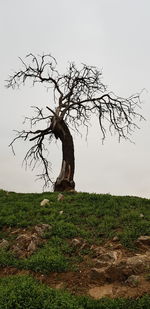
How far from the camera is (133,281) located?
9.54 meters

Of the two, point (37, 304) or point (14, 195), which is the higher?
point (14, 195)

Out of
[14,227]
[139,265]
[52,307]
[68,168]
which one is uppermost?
[68,168]

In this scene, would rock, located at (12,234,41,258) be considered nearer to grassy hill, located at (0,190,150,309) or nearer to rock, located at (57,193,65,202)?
grassy hill, located at (0,190,150,309)

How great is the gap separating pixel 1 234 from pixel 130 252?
469 cm

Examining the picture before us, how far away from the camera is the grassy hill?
882 cm


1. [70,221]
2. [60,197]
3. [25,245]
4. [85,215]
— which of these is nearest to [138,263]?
[25,245]

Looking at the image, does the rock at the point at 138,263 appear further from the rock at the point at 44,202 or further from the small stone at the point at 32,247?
the rock at the point at 44,202

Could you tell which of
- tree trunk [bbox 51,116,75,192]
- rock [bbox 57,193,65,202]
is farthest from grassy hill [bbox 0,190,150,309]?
tree trunk [bbox 51,116,75,192]

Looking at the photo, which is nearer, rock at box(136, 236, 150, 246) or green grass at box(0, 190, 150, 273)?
green grass at box(0, 190, 150, 273)

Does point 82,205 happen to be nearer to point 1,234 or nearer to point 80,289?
point 1,234

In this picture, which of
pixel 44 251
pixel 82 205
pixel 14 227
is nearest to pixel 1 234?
pixel 14 227

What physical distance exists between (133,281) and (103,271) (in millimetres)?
892

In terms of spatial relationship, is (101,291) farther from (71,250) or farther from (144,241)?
(144,241)

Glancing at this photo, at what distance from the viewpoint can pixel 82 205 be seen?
16.1 metres
